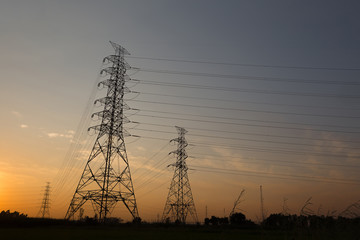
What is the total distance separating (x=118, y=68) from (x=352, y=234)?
37145 mm

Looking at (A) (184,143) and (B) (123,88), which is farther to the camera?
(A) (184,143)

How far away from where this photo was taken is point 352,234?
10039 mm

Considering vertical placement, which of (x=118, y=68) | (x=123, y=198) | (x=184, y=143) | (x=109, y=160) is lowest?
(x=123, y=198)

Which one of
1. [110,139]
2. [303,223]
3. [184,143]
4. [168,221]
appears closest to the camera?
[303,223]

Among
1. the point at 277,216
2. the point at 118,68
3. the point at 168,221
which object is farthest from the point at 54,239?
the point at 118,68

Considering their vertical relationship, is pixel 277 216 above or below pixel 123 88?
below

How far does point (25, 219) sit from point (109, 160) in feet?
39.7

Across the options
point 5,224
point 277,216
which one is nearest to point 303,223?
point 277,216

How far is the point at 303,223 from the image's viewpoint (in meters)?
9.85

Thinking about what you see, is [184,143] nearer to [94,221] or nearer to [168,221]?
[168,221]

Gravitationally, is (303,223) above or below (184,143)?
below

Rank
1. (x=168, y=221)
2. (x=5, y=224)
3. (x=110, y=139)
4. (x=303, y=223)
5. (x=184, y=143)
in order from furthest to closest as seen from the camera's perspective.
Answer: (x=184, y=143) → (x=168, y=221) → (x=110, y=139) → (x=5, y=224) → (x=303, y=223)

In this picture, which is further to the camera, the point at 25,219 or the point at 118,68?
the point at 118,68

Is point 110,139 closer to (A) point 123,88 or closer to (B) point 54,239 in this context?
(A) point 123,88
